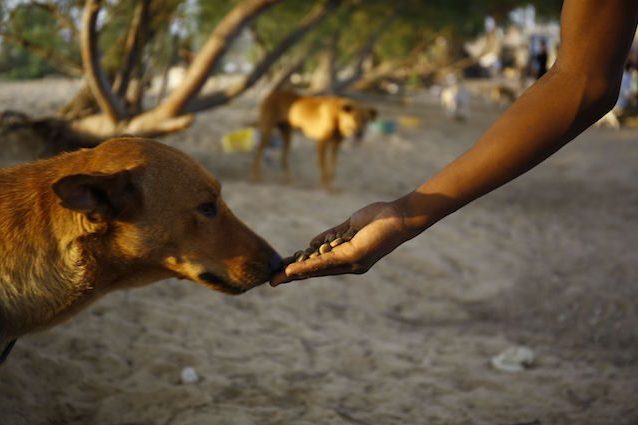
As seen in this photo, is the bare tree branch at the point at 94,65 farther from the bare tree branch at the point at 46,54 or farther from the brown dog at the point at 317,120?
the brown dog at the point at 317,120

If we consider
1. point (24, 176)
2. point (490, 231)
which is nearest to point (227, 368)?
point (24, 176)

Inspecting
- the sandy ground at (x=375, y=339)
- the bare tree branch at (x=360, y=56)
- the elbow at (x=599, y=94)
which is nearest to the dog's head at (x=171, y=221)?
the sandy ground at (x=375, y=339)

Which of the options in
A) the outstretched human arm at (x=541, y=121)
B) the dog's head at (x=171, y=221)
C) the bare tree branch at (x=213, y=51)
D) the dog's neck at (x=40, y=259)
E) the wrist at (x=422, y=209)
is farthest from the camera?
the bare tree branch at (x=213, y=51)

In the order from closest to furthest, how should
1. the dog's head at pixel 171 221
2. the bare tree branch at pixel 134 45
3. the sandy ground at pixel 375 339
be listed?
the dog's head at pixel 171 221 < the sandy ground at pixel 375 339 < the bare tree branch at pixel 134 45

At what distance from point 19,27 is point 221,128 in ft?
18.3

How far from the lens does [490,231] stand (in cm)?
857

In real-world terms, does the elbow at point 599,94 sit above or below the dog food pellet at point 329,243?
above

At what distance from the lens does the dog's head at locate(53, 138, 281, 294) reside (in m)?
2.59

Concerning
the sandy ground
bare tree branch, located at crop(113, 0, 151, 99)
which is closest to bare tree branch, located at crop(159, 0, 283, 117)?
bare tree branch, located at crop(113, 0, 151, 99)

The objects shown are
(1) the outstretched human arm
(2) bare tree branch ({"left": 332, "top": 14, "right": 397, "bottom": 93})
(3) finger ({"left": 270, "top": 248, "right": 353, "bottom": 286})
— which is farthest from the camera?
(2) bare tree branch ({"left": 332, "top": 14, "right": 397, "bottom": 93})

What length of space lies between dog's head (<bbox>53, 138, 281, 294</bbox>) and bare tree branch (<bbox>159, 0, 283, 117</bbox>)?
5334mm

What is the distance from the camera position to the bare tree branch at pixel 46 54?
8.68m

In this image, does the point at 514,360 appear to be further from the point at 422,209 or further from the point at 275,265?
the point at 422,209

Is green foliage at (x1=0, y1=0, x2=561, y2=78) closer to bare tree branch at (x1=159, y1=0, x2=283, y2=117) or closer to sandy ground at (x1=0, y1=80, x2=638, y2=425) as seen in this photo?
bare tree branch at (x1=159, y1=0, x2=283, y2=117)
